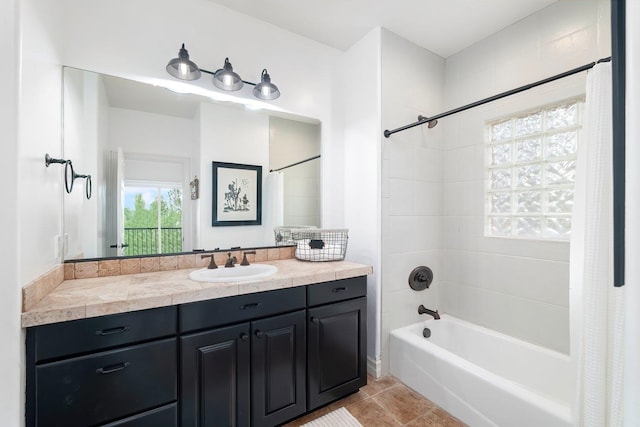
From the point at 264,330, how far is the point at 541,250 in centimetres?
194

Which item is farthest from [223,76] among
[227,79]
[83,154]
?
[83,154]

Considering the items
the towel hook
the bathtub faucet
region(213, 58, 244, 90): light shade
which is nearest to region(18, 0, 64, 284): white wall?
the towel hook

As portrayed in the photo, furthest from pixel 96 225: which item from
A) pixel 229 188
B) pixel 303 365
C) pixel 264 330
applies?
pixel 303 365

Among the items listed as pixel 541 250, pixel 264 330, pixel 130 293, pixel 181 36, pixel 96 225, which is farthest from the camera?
pixel 541 250

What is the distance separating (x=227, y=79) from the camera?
1.88 m

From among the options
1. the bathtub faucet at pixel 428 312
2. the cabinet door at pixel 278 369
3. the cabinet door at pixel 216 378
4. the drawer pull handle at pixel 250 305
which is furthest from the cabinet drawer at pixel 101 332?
the bathtub faucet at pixel 428 312

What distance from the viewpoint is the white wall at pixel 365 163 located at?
85.4 inches

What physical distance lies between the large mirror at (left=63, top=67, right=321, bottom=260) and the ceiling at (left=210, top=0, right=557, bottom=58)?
0.70m

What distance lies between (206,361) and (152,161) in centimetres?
123

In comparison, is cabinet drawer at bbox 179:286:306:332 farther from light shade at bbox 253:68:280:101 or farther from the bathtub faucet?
light shade at bbox 253:68:280:101

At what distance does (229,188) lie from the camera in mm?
2029

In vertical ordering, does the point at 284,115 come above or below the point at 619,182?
above

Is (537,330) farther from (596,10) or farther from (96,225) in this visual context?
(96,225)

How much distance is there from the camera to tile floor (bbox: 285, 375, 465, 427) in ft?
5.48
